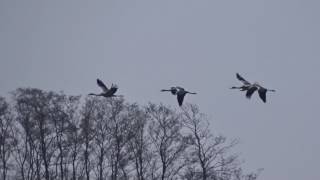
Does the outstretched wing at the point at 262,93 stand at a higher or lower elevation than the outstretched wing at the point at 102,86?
lower

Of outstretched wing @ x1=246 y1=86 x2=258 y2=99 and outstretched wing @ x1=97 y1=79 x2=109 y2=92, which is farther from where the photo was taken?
outstretched wing @ x1=97 y1=79 x2=109 y2=92

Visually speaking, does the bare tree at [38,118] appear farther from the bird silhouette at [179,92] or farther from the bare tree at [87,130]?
the bird silhouette at [179,92]

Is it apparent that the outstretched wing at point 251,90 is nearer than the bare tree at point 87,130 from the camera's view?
Yes

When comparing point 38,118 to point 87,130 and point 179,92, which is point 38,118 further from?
point 179,92

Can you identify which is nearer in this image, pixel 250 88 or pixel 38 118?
pixel 250 88

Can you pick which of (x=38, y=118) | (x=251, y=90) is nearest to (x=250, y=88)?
(x=251, y=90)

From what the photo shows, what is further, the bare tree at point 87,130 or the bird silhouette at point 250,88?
the bare tree at point 87,130

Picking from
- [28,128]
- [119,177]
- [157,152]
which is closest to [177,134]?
[157,152]

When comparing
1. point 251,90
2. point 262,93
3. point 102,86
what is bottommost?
point 262,93

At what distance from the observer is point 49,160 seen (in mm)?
49344

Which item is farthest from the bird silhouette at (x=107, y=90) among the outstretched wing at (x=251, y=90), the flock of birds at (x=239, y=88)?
the outstretched wing at (x=251, y=90)

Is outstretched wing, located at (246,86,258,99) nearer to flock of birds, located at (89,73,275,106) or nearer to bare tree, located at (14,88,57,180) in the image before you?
flock of birds, located at (89,73,275,106)

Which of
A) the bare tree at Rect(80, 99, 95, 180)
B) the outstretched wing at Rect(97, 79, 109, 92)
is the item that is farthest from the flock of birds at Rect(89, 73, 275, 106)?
the bare tree at Rect(80, 99, 95, 180)

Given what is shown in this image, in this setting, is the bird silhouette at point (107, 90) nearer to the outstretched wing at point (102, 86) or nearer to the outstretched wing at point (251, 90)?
the outstretched wing at point (102, 86)
